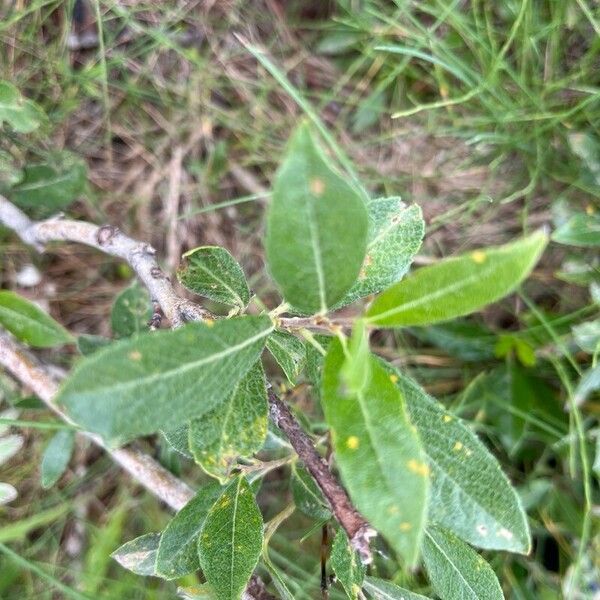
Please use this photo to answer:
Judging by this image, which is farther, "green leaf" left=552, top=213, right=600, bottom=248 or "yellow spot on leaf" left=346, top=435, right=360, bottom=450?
"green leaf" left=552, top=213, right=600, bottom=248

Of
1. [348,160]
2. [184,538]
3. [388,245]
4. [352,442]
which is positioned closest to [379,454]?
[352,442]

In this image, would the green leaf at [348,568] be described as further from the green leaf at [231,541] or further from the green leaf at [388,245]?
the green leaf at [388,245]

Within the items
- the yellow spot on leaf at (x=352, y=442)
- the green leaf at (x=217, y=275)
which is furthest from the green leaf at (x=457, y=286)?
the green leaf at (x=217, y=275)

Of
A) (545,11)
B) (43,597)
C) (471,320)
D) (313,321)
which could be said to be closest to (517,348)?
(471,320)

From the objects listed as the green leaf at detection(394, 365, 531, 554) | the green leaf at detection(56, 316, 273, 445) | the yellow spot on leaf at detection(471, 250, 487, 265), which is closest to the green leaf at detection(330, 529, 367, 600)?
the green leaf at detection(394, 365, 531, 554)

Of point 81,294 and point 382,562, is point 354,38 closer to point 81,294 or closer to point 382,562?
Answer: point 81,294

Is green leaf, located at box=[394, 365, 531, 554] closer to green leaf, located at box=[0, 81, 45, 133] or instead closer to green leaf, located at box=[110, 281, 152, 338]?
green leaf, located at box=[110, 281, 152, 338]
